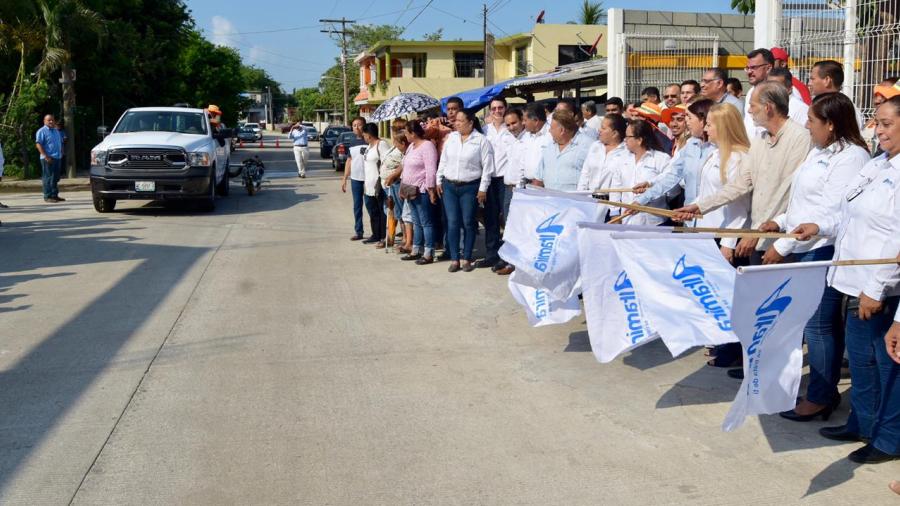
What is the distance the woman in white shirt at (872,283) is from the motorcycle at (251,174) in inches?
681

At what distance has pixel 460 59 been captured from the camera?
201 ft

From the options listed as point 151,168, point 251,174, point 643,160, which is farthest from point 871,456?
point 251,174

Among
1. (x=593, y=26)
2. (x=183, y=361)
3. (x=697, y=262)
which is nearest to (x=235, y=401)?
(x=183, y=361)

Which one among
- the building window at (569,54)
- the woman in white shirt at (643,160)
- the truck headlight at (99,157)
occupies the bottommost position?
the woman in white shirt at (643,160)

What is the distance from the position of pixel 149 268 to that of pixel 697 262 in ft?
25.3

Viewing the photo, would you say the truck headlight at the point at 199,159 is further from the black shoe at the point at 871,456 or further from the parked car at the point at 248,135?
the parked car at the point at 248,135

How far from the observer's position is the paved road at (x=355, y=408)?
4289 mm

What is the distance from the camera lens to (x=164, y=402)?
5582 millimetres

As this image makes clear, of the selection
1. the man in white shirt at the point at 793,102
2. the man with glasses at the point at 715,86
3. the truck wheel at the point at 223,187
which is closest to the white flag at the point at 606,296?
the man in white shirt at the point at 793,102

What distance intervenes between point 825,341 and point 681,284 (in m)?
1.02

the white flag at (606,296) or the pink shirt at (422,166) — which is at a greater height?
the pink shirt at (422,166)

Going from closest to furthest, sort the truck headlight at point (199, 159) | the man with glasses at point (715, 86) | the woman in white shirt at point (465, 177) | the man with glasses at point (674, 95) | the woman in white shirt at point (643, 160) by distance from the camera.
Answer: the woman in white shirt at point (643, 160)
the man with glasses at point (715, 86)
the man with glasses at point (674, 95)
the woman in white shirt at point (465, 177)
the truck headlight at point (199, 159)

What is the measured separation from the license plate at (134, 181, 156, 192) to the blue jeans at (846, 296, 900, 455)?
44.0ft

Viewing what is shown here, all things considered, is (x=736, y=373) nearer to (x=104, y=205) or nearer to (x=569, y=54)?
(x=104, y=205)
